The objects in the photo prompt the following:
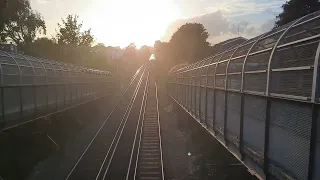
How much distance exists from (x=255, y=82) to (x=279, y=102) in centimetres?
133

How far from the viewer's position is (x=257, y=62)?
709cm

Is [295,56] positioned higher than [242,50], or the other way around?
[242,50]

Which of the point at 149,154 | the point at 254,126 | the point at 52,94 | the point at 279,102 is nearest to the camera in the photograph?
the point at 279,102

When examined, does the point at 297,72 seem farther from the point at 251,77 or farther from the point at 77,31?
the point at 77,31

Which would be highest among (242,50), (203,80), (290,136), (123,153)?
(242,50)

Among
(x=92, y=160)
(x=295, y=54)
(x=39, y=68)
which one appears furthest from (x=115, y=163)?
(x=295, y=54)

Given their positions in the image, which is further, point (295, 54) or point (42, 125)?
point (42, 125)

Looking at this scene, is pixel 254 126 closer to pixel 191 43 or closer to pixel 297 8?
pixel 297 8

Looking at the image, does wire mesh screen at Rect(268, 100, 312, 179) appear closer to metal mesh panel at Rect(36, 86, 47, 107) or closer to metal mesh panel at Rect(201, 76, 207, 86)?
metal mesh panel at Rect(201, 76, 207, 86)

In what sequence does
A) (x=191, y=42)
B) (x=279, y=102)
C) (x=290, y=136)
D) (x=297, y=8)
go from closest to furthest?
(x=290, y=136), (x=279, y=102), (x=297, y=8), (x=191, y=42)

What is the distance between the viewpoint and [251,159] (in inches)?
303

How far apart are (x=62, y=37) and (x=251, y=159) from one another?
2077 inches

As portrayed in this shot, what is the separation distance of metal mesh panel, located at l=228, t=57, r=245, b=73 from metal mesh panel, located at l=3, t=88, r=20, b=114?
817 cm

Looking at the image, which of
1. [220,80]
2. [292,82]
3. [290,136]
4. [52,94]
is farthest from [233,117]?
[52,94]
